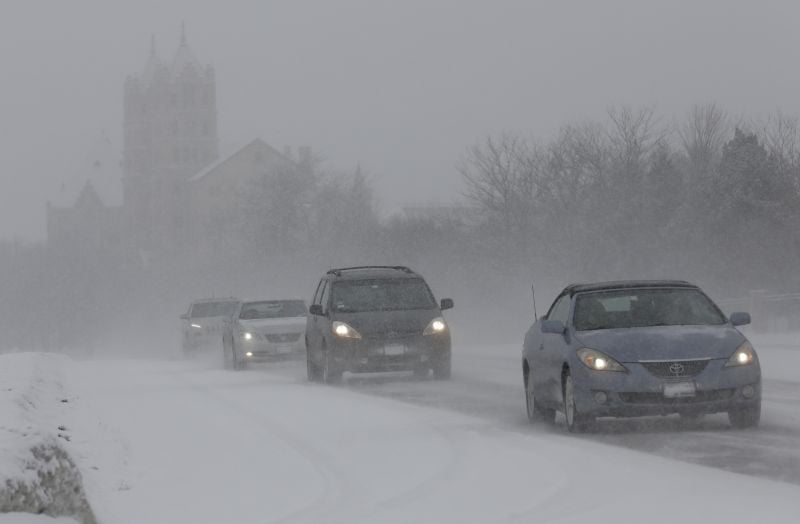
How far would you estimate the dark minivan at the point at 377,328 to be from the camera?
23.0 meters

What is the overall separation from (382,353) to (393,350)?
18 centimetres

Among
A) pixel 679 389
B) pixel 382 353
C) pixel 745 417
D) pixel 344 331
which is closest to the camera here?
pixel 679 389

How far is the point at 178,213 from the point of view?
527 ft

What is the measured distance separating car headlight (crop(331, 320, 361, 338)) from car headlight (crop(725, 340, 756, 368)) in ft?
32.5

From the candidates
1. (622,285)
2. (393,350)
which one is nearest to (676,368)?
(622,285)

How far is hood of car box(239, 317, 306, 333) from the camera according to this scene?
30250 mm

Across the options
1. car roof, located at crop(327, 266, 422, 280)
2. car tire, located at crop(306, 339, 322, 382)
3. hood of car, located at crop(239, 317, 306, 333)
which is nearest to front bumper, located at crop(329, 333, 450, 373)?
car tire, located at crop(306, 339, 322, 382)

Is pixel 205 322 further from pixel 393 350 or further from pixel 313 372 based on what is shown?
pixel 393 350

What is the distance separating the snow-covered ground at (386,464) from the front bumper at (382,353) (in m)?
3.14

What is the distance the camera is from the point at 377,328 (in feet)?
75.8

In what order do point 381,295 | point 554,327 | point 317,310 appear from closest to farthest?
point 554,327
point 317,310
point 381,295

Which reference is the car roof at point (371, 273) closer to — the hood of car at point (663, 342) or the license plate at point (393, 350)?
the license plate at point (393, 350)

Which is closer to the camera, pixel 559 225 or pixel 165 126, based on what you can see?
pixel 559 225

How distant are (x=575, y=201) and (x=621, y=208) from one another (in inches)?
225
